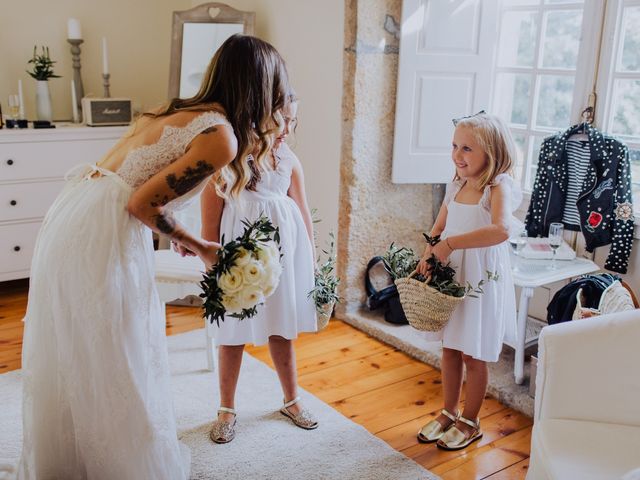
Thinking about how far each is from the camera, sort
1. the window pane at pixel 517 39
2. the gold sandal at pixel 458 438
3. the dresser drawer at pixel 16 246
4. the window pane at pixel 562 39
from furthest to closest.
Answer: the dresser drawer at pixel 16 246, the window pane at pixel 517 39, the window pane at pixel 562 39, the gold sandal at pixel 458 438

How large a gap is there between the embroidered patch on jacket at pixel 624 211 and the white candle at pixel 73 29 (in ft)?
10.6

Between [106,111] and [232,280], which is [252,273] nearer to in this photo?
[232,280]

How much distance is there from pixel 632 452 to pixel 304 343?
74.3 inches

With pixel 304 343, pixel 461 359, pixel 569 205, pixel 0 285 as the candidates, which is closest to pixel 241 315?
pixel 461 359

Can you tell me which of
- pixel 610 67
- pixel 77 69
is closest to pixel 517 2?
pixel 610 67

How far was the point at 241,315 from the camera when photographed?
6.18 feet

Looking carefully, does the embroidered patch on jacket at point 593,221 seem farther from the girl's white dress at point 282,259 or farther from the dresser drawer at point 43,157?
the dresser drawer at point 43,157

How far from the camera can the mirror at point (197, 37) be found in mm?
3805

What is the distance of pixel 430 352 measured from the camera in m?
3.08

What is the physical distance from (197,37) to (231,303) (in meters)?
2.52

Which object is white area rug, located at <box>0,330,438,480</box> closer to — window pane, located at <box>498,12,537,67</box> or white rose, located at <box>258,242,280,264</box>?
white rose, located at <box>258,242,280,264</box>

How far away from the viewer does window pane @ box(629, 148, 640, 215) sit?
9.53 feet

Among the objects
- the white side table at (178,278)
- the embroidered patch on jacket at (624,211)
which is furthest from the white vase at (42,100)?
the embroidered patch on jacket at (624,211)

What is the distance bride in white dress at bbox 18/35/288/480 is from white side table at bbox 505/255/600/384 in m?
1.33
